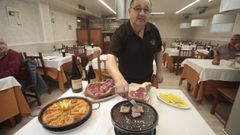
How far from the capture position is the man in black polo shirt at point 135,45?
97 centimetres


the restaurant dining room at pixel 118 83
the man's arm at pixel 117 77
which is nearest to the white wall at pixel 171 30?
the restaurant dining room at pixel 118 83

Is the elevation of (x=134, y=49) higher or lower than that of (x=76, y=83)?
higher

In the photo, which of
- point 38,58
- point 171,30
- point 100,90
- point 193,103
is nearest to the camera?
point 100,90

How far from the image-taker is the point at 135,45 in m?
1.10

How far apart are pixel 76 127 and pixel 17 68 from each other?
1.90m

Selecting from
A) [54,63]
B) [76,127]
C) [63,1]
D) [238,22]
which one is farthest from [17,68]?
[238,22]

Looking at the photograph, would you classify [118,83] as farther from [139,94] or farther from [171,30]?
[171,30]

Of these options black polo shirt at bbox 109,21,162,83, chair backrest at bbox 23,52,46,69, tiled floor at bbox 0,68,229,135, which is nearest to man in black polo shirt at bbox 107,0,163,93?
black polo shirt at bbox 109,21,162,83

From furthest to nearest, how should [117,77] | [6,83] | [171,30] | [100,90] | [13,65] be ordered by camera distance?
[171,30] < [13,65] < [6,83] < [100,90] < [117,77]

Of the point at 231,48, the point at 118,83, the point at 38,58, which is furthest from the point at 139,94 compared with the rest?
the point at 231,48

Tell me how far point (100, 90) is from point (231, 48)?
3144mm

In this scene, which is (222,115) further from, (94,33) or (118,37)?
(94,33)

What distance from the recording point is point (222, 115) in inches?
82.5

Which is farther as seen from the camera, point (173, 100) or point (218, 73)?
point (218, 73)
